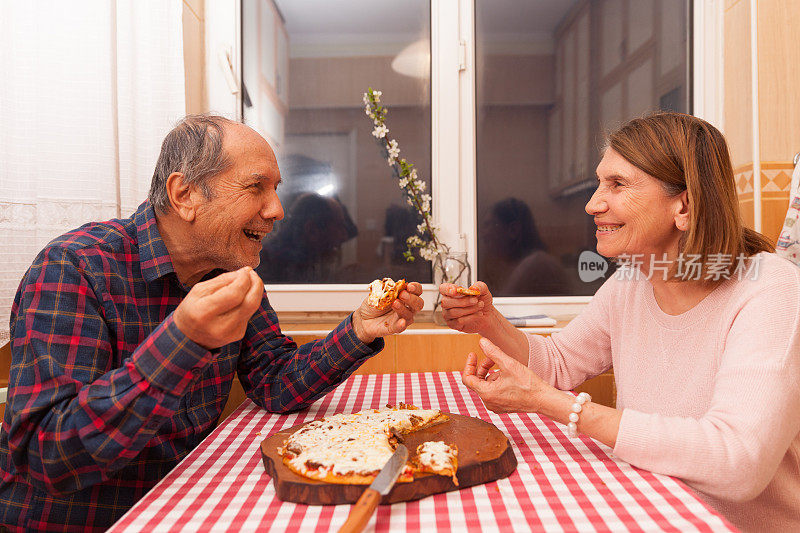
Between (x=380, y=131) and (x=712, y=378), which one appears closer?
(x=712, y=378)

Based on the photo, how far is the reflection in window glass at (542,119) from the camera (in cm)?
262

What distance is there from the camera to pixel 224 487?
99cm

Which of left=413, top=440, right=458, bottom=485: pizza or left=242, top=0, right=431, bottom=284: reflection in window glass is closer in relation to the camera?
left=413, top=440, right=458, bottom=485: pizza

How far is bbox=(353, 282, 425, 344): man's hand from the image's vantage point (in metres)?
1.47

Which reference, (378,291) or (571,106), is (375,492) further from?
(571,106)

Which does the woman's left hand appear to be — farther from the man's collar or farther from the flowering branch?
the flowering branch

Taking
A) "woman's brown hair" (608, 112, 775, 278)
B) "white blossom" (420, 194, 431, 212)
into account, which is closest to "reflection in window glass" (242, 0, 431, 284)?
"white blossom" (420, 194, 431, 212)

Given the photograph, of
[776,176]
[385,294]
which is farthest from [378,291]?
[776,176]

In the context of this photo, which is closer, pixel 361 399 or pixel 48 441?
pixel 48 441

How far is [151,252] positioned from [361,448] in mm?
732

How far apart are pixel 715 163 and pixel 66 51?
6.23ft

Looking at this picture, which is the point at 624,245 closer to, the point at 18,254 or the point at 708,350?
the point at 708,350

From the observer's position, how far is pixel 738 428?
1.04 m

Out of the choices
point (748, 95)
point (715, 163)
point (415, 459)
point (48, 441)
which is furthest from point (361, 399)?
point (748, 95)
